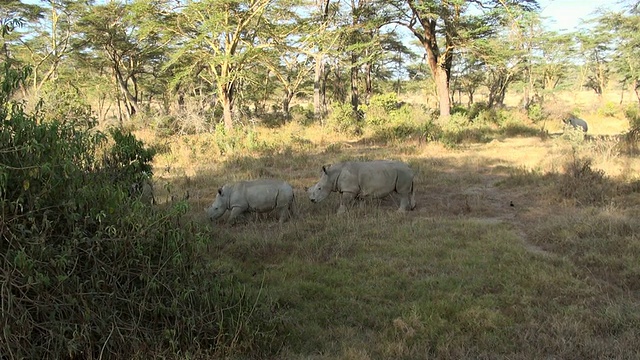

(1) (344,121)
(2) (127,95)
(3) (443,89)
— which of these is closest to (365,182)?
(1) (344,121)

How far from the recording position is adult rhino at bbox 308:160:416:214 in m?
7.96

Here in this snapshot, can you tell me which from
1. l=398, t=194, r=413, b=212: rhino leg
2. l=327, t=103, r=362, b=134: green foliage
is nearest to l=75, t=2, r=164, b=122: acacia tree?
l=327, t=103, r=362, b=134: green foliage

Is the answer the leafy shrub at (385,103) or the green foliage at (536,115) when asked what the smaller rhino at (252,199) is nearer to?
the leafy shrub at (385,103)

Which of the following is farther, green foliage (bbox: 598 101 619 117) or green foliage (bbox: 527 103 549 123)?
green foliage (bbox: 598 101 619 117)

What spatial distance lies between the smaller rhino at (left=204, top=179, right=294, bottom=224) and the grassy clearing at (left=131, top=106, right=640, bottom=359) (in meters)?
0.30

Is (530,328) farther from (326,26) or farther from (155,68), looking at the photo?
(155,68)

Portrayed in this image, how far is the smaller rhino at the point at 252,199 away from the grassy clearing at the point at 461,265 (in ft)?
0.98

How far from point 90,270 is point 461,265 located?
372 centimetres

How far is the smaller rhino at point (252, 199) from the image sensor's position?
731 cm

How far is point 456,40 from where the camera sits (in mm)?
18078

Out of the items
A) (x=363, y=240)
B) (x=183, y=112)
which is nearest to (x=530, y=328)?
(x=363, y=240)

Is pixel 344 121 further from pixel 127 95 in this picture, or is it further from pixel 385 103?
pixel 127 95

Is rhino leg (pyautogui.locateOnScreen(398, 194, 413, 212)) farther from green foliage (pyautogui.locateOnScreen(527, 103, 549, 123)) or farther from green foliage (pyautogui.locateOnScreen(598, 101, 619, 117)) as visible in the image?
green foliage (pyautogui.locateOnScreen(598, 101, 619, 117))

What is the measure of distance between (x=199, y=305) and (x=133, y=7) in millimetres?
15380
